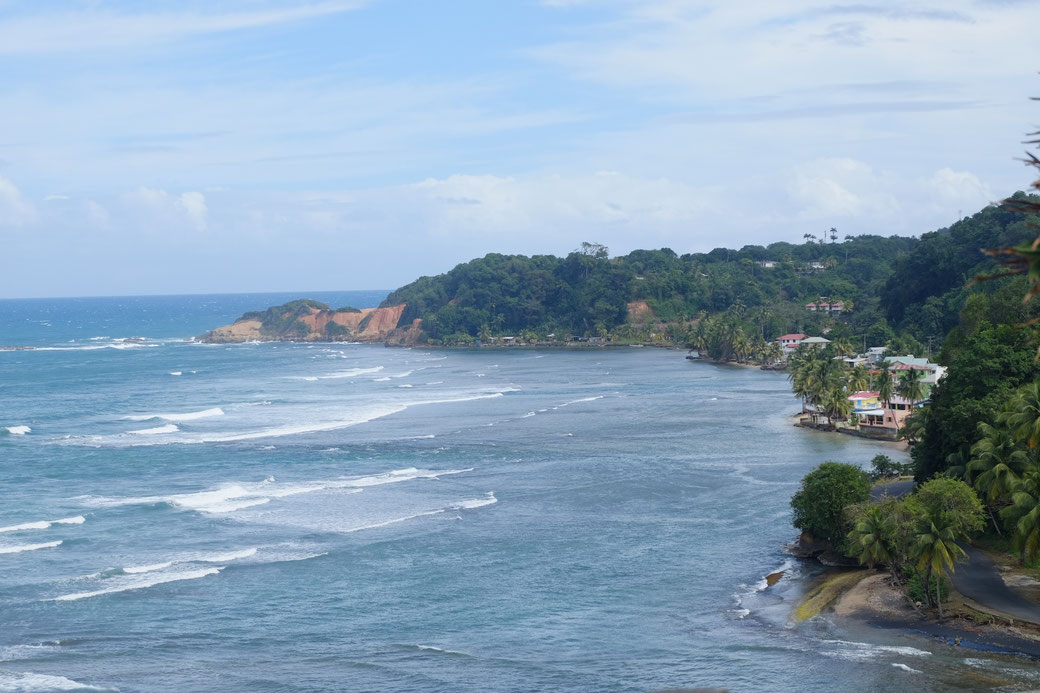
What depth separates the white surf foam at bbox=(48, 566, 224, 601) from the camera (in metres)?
41.3

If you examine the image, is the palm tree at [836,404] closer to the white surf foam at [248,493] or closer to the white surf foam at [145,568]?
the white surf foam at [248,493]

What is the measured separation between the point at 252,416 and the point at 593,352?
8350cm

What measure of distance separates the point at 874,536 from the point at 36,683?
27455 mm

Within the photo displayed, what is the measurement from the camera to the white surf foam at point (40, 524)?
51094mm

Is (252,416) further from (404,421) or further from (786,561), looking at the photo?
(786,561)

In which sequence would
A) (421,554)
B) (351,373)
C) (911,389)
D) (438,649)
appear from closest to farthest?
(438,649), (421,554), (911,389), (351,373)

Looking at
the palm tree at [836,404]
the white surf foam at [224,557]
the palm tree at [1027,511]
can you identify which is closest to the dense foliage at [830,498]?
the palm tree at [1027,511]

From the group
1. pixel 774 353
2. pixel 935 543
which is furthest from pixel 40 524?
pixel 774 353

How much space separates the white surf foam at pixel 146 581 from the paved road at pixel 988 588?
28.0m

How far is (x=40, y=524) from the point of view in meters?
51.8

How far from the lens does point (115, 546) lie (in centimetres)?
4803

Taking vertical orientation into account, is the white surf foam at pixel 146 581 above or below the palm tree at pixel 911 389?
→ below

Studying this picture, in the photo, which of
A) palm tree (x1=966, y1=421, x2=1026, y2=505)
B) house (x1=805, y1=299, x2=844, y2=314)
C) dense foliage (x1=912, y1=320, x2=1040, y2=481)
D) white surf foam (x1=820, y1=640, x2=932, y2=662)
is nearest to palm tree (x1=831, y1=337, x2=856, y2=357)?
house (x1=805, y1=299, x2=844, y2=314)

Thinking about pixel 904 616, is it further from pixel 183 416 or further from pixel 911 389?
pixel 183 416
